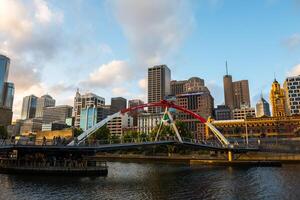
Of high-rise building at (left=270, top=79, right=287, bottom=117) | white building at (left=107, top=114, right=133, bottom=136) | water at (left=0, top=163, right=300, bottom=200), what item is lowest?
water at (left=0, top=163, right=300, bottom=200)

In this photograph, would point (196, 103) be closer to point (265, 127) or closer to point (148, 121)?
point (148, 121)

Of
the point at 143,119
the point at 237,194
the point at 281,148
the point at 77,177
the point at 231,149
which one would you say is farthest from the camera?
the point at 143,119

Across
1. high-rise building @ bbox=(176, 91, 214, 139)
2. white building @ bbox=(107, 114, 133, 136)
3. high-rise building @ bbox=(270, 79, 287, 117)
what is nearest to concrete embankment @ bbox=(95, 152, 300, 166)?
high-rise building @ bbox=(270, 79, 287, 117)

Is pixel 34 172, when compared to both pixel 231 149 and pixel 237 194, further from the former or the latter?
pixel 231 149

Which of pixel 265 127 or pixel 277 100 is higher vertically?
pixel 277 100

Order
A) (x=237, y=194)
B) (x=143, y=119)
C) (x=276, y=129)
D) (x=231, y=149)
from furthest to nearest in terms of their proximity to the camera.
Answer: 1. (x=143, y=119)
2. (x=276, y=129)
3. (x=231, y=149)
4. (x=237, y=194)

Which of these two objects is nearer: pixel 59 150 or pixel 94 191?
pixel 94 191

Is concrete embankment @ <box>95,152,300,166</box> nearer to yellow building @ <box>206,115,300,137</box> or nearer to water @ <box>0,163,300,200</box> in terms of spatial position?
water @ <box>0,163,300,200</box>

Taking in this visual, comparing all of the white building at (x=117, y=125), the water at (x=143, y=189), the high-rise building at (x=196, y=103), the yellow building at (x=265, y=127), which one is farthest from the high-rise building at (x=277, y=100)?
the water at (x=143, y=189)

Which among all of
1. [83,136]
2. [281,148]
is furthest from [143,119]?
[83,136]

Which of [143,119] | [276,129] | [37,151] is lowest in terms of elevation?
[37,151]

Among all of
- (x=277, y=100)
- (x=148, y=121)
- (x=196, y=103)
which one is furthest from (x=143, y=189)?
(x=196, y=103)

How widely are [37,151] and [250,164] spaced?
4761cm

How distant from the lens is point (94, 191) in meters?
31.5
